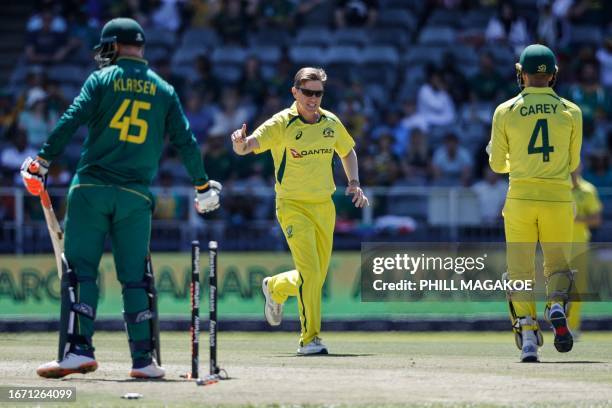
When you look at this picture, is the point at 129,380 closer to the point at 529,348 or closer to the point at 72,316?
the point at 72,316

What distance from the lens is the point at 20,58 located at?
87.8ft

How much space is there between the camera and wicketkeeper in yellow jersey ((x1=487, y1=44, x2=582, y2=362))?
39.7 feet

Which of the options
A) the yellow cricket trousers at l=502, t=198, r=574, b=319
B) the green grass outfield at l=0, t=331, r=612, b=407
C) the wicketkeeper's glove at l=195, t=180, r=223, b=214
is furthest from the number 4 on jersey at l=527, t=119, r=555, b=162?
the wicketkeeper's glove at l=195, t=180, r=223, b=214

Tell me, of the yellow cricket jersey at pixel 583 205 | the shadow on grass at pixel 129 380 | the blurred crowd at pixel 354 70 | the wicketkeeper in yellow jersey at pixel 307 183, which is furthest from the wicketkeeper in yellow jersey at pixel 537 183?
the blurred crowd at pixel 354 70

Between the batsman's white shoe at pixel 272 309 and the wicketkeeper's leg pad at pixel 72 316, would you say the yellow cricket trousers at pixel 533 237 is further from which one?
the wicketkeeper's leg pad at pixel 72 316

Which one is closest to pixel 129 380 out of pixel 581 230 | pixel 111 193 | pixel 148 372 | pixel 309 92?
pixel 148 372

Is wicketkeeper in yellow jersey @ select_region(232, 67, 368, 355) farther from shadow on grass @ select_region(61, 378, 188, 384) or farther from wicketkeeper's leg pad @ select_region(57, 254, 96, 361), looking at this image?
wicketkeeper's leg pad @ select_region(57, 254, 96, 361)

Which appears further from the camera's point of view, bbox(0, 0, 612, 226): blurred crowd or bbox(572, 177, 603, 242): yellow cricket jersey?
bbox(0, 0, 612, 226): blurred crowd

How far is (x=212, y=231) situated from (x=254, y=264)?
1130mm

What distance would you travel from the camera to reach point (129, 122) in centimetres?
1036

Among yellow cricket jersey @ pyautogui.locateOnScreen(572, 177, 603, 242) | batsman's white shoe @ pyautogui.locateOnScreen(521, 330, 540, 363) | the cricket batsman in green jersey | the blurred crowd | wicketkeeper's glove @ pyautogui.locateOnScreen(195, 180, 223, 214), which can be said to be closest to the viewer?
the cricket batsman in green jersey

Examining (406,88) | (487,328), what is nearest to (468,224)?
(487,328)

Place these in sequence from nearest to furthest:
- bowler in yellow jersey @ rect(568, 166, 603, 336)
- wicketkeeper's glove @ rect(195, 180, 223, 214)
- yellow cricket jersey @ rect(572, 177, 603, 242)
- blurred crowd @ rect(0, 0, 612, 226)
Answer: wicketkeeper's glove @ rect(195, 180, 223, 214) < bowler in yellow jersey @ rect(568, 166, 603, 336) < yellow cricket jersey @ rect(572, 177, 603, 242) < blurred crowd @ rect(0, 0, 612, 226)

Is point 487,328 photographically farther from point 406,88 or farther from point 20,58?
point 20,58
